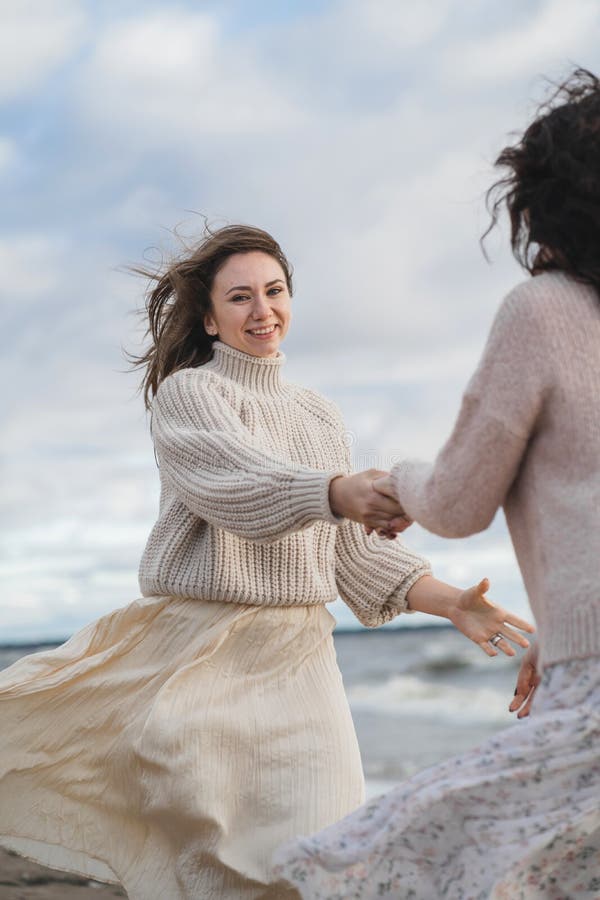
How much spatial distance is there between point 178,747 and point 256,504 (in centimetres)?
70

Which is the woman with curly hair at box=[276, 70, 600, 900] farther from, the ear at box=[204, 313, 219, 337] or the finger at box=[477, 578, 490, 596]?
the ear at box=[204, 313, 219, 337]

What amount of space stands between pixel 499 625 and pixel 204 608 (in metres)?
0.84

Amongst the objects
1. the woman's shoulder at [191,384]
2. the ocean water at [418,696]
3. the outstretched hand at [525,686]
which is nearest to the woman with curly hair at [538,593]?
the outstretched hand at [525,686]

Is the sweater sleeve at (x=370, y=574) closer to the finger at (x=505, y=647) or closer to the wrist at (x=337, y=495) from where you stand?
the finger at (x=505, y=647)

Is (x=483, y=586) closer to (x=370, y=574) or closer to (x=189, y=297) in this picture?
(x=370, y=574)

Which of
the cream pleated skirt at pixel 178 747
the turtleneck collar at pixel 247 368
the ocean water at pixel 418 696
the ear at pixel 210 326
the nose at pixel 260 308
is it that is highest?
the nose at pixel 260 308

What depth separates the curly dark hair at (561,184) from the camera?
2.37 m

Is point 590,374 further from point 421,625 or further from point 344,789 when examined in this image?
point 421,625

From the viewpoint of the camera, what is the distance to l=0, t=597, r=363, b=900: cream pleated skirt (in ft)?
11.2

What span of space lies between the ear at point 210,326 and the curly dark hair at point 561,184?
5.28 ft

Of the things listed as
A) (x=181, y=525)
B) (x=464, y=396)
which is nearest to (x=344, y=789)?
(x=181, y=525)

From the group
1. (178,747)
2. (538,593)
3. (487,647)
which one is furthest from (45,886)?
(538,593)

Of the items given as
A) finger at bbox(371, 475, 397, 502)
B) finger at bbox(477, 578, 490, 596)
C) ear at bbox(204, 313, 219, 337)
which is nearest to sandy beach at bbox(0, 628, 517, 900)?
finger at bbox(477, 578, 490, 596)

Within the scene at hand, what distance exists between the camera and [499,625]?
364cm
